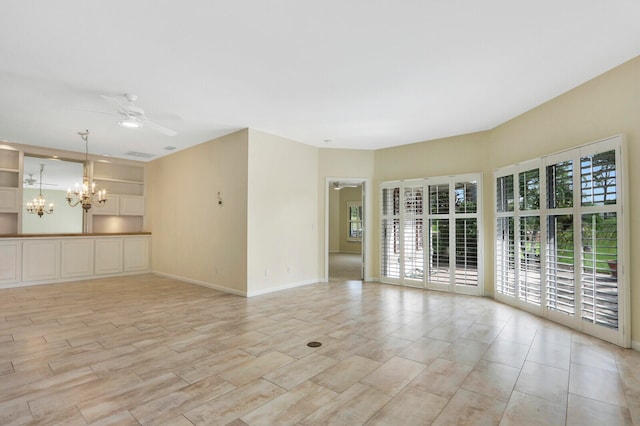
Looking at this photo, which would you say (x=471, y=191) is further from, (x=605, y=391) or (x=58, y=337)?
(x=58, y=337)

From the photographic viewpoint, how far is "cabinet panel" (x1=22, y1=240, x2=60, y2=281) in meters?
6.56

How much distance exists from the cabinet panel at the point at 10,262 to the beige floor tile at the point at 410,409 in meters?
7.64

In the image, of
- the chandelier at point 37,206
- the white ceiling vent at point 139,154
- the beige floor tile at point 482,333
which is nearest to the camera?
the beige floor tile at point 482,333

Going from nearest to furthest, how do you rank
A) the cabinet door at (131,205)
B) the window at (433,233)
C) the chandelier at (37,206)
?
the window at (433,233), the chandelier at (37,206), the cabinet door at (131,205)

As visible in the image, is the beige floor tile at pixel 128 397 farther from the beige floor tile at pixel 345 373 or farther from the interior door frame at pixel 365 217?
the interior door frame at pixel 365 217

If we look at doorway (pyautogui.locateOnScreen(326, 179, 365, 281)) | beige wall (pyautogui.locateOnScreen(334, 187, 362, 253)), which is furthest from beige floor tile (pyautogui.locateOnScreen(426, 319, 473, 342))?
beige wall (pyautogui.locateOnScreen(334, 187, 362, 253))

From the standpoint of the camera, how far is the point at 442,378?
271 centimetres

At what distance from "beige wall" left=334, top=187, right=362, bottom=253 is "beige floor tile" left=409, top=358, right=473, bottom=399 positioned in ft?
34.5

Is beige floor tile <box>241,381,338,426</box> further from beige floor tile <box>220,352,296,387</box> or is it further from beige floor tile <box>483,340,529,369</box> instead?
beige floor tile <box>483,340,529,369</box>

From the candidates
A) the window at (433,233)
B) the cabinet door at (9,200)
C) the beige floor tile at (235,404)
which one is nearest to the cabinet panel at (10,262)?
the cabinet door at (9,200)

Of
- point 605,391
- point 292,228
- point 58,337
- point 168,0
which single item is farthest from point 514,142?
point 58,337

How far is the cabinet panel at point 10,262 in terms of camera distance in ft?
20.7

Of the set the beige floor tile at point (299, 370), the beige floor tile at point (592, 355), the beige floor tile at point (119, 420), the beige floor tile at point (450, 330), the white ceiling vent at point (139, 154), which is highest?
the white ceiling vent at point (139, 154)

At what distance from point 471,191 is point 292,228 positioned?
3.40 metres
